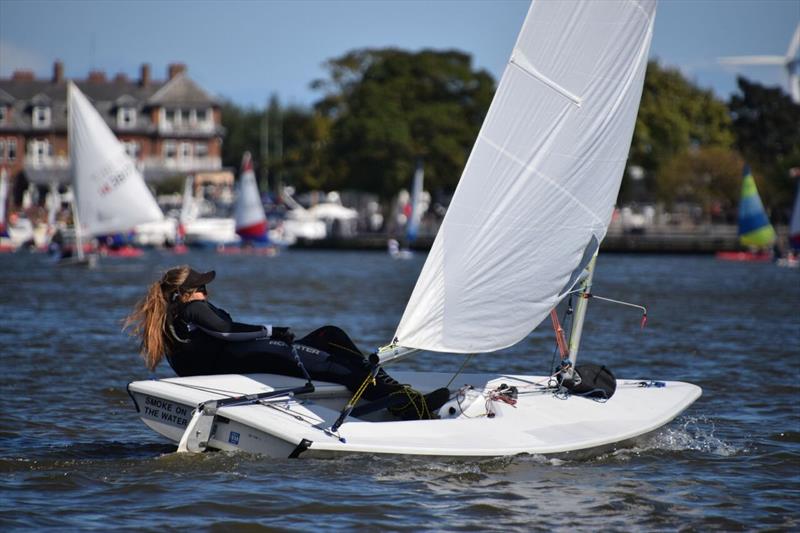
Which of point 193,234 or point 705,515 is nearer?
point 705,515

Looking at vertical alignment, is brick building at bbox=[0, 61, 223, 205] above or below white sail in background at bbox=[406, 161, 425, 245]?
above

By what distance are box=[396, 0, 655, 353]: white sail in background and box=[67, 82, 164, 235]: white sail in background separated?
91.1ft

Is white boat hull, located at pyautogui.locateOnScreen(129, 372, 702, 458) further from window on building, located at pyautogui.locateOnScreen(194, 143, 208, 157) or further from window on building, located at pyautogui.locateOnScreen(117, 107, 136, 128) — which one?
window on building, located at pyautogui.locateOnScreen(194, 143, 208, 157)

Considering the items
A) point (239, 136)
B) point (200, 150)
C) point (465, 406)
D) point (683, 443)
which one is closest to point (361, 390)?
point (465, 406)

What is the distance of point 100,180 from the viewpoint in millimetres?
35375

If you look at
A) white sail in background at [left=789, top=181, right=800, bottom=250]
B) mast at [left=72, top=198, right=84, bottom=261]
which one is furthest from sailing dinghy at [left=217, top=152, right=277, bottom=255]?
white sail in background at [left=789, top=181, right=800, bottom=250]

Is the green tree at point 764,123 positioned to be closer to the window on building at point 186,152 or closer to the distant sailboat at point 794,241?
the distant sailboat at point 794,241

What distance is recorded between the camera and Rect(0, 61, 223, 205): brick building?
269 feet

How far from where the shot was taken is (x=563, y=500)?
7570mm

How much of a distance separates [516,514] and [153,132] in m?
79.2

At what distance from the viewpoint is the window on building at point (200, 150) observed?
8556 cm

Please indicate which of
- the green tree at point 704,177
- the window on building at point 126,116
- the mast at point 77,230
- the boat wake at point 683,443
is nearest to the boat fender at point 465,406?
the boat wake at point 683,443

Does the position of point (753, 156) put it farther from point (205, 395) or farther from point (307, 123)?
point (205, 395)

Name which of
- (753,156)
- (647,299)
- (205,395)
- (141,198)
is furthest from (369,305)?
(753,156)
